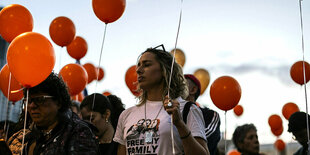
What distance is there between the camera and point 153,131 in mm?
2020

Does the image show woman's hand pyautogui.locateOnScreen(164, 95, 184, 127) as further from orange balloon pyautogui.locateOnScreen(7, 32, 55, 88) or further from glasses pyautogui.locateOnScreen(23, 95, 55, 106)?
orange balloon pyautogui.locateOnScreen(7, 32, 55, 88)

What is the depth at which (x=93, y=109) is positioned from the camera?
320 centimetres

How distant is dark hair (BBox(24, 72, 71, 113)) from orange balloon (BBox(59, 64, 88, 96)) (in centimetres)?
203

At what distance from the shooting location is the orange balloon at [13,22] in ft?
11.8

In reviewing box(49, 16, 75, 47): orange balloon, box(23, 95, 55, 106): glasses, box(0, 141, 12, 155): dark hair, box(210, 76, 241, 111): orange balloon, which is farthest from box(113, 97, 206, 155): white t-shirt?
box(49, 16, 75, 47): orange balloon

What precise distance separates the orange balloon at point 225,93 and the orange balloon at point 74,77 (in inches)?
62.8

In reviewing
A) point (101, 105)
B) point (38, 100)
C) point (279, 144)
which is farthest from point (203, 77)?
point (279, 144)

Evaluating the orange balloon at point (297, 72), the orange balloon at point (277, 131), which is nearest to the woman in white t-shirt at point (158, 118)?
the orange balloon at point (297, 72)

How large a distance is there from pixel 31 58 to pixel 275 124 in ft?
19.9

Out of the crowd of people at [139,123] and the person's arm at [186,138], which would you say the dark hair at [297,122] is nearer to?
the crowd of people at [139,123]

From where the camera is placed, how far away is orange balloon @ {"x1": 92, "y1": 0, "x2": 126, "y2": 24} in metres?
3.61

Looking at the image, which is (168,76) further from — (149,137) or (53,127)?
(53,127)

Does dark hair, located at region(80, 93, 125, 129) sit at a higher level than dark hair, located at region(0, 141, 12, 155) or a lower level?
higher

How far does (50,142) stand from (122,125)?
0.57 meters
